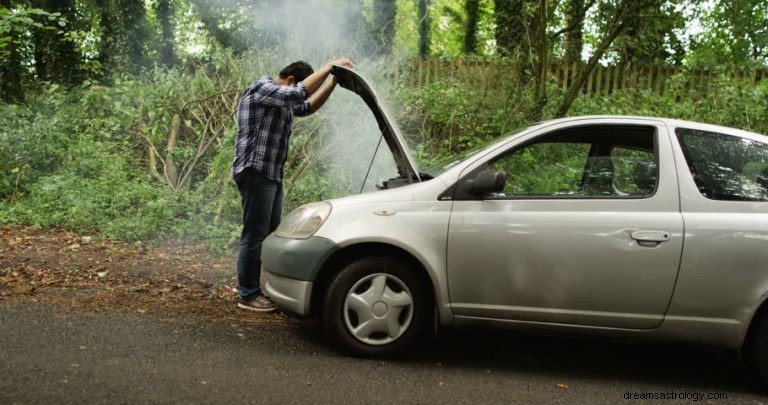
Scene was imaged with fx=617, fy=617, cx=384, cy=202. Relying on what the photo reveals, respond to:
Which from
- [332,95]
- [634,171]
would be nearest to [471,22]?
[332,95]

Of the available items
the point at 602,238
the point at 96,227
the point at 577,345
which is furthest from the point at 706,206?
the point at 96,227

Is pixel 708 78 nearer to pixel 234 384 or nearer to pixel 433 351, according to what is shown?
pixel 433 351

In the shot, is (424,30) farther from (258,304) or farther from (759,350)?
(759,350)

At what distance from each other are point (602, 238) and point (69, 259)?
4.97 metres

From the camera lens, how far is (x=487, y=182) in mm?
3656

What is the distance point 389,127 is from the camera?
14.2 ft

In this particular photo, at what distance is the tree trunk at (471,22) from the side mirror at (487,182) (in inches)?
921

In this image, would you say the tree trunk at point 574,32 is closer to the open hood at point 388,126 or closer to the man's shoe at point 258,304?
the open hood at point 388,126

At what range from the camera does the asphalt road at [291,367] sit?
10.5ft

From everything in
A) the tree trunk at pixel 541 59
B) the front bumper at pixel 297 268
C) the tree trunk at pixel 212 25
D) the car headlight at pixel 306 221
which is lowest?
the front bumper at pixel 297 268

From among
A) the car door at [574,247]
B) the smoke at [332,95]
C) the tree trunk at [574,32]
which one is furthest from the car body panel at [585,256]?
the tree trunk at [574,32]

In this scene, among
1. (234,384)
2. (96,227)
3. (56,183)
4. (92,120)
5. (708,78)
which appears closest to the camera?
(234,384)

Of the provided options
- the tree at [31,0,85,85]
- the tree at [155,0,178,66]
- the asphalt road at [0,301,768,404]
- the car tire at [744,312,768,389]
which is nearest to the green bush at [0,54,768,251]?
the asphalt road at [0,301,768,404]

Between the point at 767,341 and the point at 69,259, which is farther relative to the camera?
the point at 69,259
